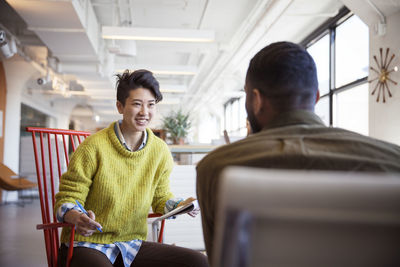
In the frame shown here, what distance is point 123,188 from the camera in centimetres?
158

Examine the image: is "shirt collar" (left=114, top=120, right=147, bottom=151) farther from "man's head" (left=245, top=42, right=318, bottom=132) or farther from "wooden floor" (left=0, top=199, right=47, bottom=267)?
"wooden floor" (left=0, top=199, right=47, bottom=267)

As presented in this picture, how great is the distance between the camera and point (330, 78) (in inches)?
281

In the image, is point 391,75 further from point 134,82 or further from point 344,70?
point 134,82

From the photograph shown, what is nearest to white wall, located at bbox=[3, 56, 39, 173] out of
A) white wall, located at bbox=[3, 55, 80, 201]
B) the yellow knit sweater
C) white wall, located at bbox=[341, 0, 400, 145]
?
white wall, located at bbox=[3, 55, 80, 201]

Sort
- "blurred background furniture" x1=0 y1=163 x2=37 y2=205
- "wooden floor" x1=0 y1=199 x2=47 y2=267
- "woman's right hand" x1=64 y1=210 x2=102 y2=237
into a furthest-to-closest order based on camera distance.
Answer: "blurred background furniture" x1=0 y1=163 x2=37 y2=205, "wooden floor" x1=0 y1=199 x2=47 y2=267, "woman's right hand" x1=64 y1=210 x2=102 y2=237

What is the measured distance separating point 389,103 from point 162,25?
200 inches

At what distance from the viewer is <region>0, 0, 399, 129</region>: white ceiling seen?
5953 millimetres

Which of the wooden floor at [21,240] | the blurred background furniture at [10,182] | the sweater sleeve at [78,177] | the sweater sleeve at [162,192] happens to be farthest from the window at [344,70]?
the blurred background furniture at [10,182]

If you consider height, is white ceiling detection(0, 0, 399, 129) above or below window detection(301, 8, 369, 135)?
above

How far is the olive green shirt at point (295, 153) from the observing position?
28.1 inches

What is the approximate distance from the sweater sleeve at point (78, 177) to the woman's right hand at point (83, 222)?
10 centimetres

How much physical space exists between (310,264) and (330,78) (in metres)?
7.01

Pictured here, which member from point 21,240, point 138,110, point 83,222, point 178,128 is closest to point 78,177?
point 83,222

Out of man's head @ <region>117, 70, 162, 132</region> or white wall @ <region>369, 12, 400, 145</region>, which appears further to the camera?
white wall @ <region>369, 12, 400, 145</region>
